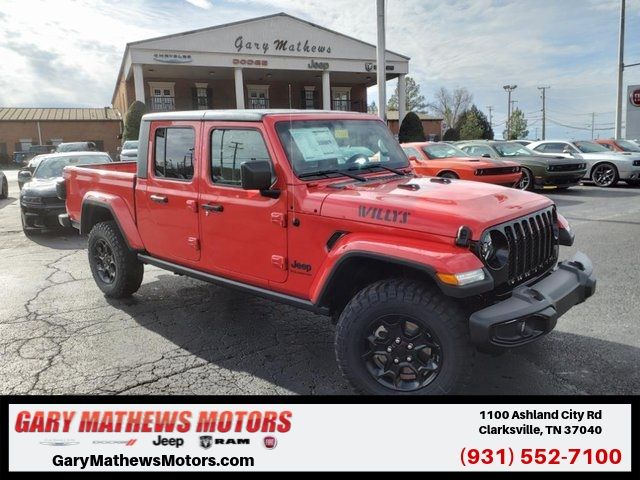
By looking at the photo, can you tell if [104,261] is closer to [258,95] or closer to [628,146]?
[628,146]

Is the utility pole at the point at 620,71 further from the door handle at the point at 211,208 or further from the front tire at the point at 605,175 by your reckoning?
the door handle at the point at 211,208

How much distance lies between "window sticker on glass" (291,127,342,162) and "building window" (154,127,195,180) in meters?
0.99

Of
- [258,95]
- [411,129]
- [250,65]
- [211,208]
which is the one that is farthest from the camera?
[258,95]

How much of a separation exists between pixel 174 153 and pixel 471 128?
4278 cm

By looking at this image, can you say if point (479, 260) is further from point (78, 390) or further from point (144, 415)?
point (78, 390)

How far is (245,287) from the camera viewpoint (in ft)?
13.1

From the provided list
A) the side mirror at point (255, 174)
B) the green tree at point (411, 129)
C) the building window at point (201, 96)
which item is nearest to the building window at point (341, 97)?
the building window at point (201, 96)

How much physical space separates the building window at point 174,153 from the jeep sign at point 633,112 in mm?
30224

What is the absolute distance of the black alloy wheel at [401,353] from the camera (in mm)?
3125

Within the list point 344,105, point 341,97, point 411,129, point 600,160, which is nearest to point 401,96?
point 344,105

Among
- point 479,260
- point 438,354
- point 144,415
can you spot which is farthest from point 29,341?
point 479,260

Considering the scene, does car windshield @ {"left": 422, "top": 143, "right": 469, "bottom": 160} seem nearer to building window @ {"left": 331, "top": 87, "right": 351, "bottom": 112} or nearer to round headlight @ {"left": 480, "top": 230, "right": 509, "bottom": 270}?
round headlight @ {"left": 480, "top": 230, "right": 509, "bottom": 270}

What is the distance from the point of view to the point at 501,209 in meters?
3.30

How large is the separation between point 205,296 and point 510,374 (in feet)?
10.7
